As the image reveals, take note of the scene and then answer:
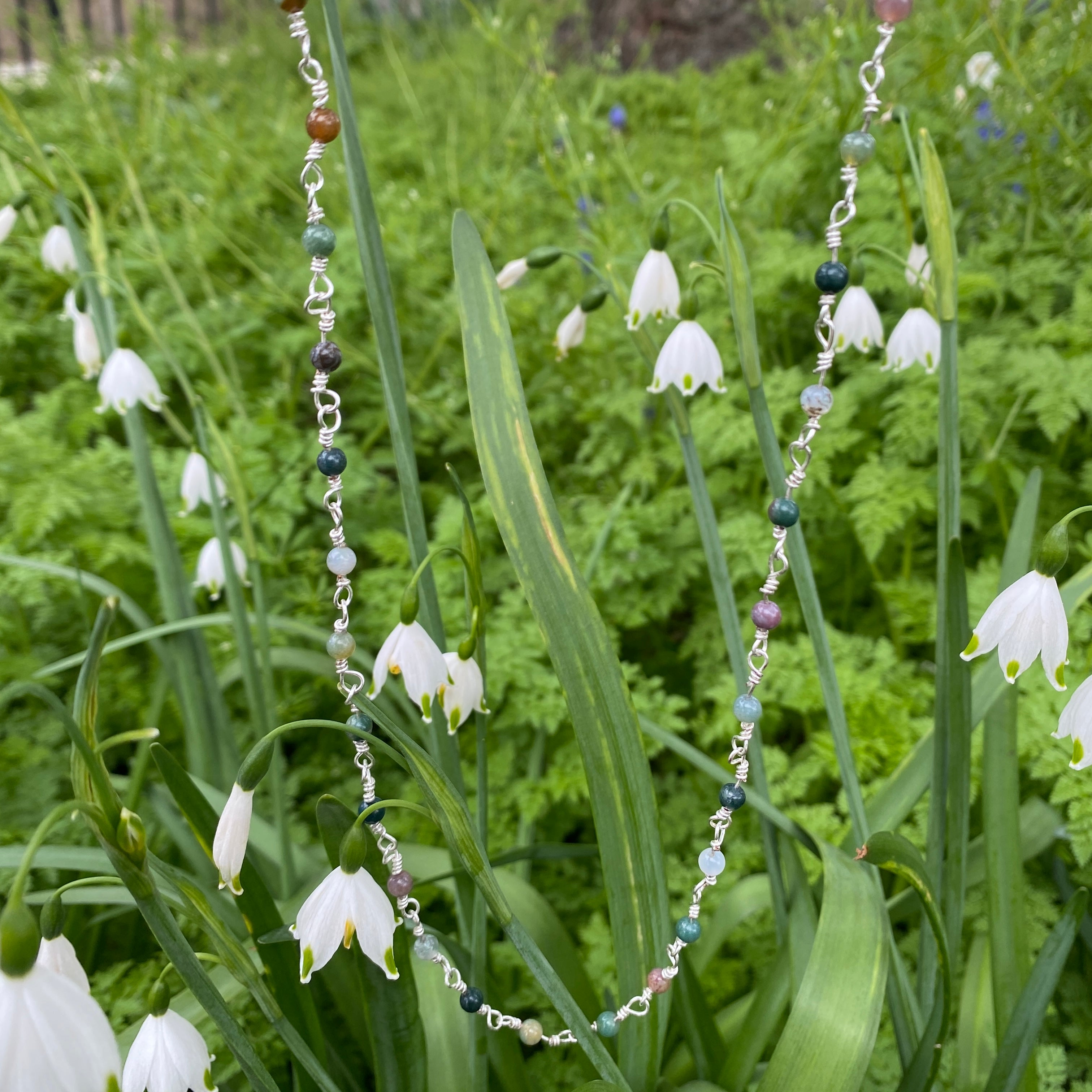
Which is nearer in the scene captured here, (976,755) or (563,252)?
(563,252)

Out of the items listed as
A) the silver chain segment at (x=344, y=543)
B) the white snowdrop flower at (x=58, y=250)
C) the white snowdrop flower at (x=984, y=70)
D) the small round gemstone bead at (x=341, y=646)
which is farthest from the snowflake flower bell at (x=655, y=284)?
the white snowdrop flower at (x=984, y=70)

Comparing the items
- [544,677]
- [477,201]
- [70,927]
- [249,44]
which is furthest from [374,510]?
[249,44]

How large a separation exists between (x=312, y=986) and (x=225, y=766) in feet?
1.19

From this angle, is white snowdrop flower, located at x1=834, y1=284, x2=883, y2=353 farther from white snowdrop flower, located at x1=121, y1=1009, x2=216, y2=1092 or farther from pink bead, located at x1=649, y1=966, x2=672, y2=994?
white snowdrop flower, located at x1=121, y1=1009, x2=216, y2=1092

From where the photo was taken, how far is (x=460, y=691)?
75 centimetres

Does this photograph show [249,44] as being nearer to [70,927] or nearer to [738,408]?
[738,408]

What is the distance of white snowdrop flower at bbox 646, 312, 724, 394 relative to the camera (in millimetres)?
887

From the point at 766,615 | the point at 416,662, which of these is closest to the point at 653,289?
the point at 766,615

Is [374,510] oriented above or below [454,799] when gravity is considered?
above

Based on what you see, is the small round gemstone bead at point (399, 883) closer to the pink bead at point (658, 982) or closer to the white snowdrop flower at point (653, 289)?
the pink bead at point (658, 982)

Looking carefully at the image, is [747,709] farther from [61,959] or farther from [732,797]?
[61,959]

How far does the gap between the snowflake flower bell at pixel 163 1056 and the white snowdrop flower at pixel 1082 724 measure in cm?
64

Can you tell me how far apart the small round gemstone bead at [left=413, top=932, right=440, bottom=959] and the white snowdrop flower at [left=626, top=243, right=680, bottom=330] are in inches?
24.6

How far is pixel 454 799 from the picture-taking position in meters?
0.61
